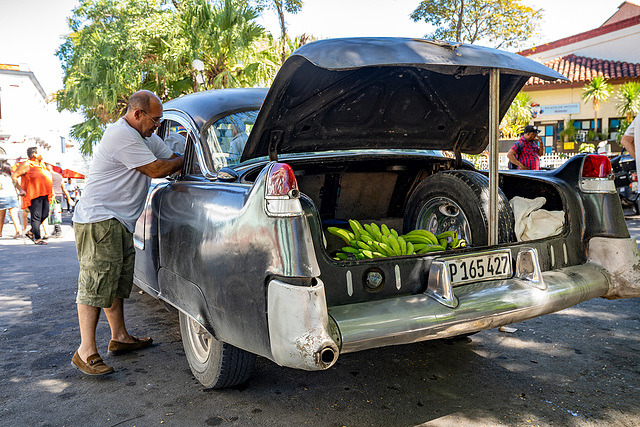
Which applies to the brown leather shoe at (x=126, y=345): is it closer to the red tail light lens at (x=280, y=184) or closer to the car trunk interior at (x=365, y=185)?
the car trunk interior at (x=365, y=185)

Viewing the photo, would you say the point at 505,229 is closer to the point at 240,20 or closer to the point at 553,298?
the point at 553,298

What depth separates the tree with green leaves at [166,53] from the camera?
14891 millimetres

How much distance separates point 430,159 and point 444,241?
939mm

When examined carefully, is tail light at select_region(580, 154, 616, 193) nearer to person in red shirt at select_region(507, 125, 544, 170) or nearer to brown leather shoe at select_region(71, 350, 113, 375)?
brown leather shoe at select_region(71, 350, 113, 375)

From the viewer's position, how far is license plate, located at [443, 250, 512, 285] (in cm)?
271

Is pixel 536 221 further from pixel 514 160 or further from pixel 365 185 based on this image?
pixel 514 160

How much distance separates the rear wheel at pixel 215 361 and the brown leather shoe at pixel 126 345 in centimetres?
83

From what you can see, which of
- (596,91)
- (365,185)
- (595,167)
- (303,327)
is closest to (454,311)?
(303,327)

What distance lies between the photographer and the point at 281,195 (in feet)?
7.56

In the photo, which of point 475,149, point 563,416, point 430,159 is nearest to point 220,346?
point 563,416

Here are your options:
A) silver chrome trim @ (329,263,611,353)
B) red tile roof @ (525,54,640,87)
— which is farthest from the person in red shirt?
red tile roof @ (525,54,640,87)

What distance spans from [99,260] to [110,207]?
0.36 m

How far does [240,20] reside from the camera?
14891 mm

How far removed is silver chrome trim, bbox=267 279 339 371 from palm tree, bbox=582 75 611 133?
76.8 ft
